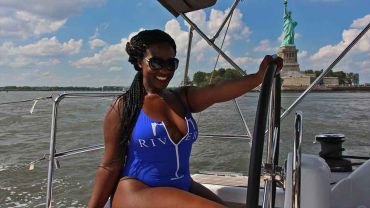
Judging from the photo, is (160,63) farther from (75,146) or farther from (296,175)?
(75,146)

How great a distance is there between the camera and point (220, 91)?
1691mm

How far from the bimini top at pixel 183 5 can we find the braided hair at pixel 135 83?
2.95 feet

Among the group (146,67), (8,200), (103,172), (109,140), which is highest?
(146,67)

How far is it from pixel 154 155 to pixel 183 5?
131 cm

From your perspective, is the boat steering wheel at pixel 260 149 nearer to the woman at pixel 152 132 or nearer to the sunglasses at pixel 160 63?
the woman at pixel 152 132

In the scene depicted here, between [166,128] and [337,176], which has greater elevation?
[166,128]

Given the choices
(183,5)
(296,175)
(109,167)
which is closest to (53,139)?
(109,167)

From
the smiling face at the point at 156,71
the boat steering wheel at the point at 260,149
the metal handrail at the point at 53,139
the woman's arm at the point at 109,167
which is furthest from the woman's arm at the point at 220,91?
the metal handrail at the point at 53,139

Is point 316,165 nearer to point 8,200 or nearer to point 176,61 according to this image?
point 176,61

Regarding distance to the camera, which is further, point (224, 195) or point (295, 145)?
point (224, 195)

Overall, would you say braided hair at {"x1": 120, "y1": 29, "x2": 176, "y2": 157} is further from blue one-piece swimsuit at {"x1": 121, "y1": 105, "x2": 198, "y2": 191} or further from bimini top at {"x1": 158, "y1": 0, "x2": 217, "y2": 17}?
bimini top at {"x1": 158, "y1": 0, "x2": 217, "y2": 17}

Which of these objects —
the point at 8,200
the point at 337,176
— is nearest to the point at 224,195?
the point at 337,176

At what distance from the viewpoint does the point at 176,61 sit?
1663 mm

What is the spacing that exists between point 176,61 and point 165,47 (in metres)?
0.07
